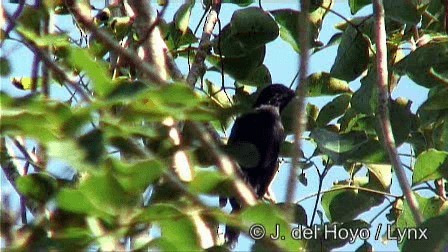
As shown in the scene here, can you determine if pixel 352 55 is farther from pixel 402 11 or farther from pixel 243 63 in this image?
pixel 243 63

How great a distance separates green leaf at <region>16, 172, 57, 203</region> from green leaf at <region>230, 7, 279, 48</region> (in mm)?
1470

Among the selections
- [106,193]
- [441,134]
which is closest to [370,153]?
[441,134]

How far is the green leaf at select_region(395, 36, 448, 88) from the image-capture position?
239 centimetres

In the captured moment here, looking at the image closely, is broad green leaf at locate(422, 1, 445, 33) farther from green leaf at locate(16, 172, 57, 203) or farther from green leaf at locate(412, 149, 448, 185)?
green leaf at locate(16, 172, 57, 203)

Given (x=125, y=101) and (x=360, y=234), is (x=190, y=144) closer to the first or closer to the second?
(x=125, y=101)

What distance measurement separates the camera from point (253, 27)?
258 centimetres

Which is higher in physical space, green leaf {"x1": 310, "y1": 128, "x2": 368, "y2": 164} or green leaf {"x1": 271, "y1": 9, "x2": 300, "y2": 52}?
green leaf {"x1": 271, "y1": 9, "x2": 300, "y2": 52}

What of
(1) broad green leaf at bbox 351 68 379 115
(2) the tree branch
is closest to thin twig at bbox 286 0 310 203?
(1) broad green leaf at bbox 351 68 379 115

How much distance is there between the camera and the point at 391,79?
2.84 meters

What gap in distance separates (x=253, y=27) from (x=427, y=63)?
0.51 m

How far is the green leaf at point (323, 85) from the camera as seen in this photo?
2924 millimetres

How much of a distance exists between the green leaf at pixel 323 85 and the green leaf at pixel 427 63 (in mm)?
473

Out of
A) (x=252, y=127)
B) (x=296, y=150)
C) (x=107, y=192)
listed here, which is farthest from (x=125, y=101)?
(x=252, y=127)

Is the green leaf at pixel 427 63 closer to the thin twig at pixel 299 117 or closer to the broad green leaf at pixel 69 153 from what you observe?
the thin twig at pixel 299 117
